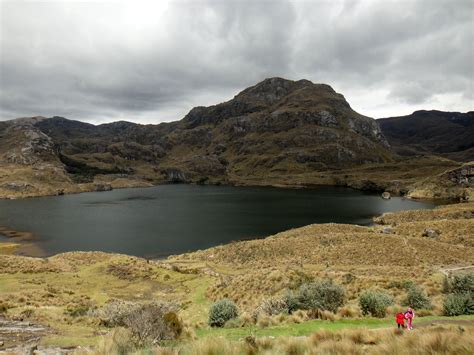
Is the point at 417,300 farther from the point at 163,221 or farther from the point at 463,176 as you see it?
the point at 463,176

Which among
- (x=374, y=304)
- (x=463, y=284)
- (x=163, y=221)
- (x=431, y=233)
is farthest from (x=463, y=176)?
(x=374, y=304)

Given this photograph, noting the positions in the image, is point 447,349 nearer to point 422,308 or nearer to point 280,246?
point 422,308

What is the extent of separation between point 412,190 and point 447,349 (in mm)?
187902

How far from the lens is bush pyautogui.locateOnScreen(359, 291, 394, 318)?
17516 mm

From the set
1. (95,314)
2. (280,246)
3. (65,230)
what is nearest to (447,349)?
(95,314)

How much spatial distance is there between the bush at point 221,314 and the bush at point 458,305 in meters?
10.6

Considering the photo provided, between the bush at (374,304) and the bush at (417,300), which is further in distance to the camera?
the bush at (417,300)

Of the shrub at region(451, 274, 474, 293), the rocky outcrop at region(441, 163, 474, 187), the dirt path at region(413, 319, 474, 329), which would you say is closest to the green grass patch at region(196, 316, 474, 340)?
the dirt path at region(413, 319, 474, 329)

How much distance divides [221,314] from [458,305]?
11684 millimetres

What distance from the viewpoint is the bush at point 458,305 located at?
15828 mm

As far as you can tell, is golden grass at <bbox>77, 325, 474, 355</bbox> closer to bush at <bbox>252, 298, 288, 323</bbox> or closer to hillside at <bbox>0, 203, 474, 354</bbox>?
hillside at <bbox>0, 203, 474, 354</bbox>

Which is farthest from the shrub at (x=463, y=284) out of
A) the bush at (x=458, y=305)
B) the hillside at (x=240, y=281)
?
the bush at (x=458, y=305)

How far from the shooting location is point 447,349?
7.64m

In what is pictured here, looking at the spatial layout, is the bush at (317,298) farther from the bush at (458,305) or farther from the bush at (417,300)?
the bush at (458,305)
